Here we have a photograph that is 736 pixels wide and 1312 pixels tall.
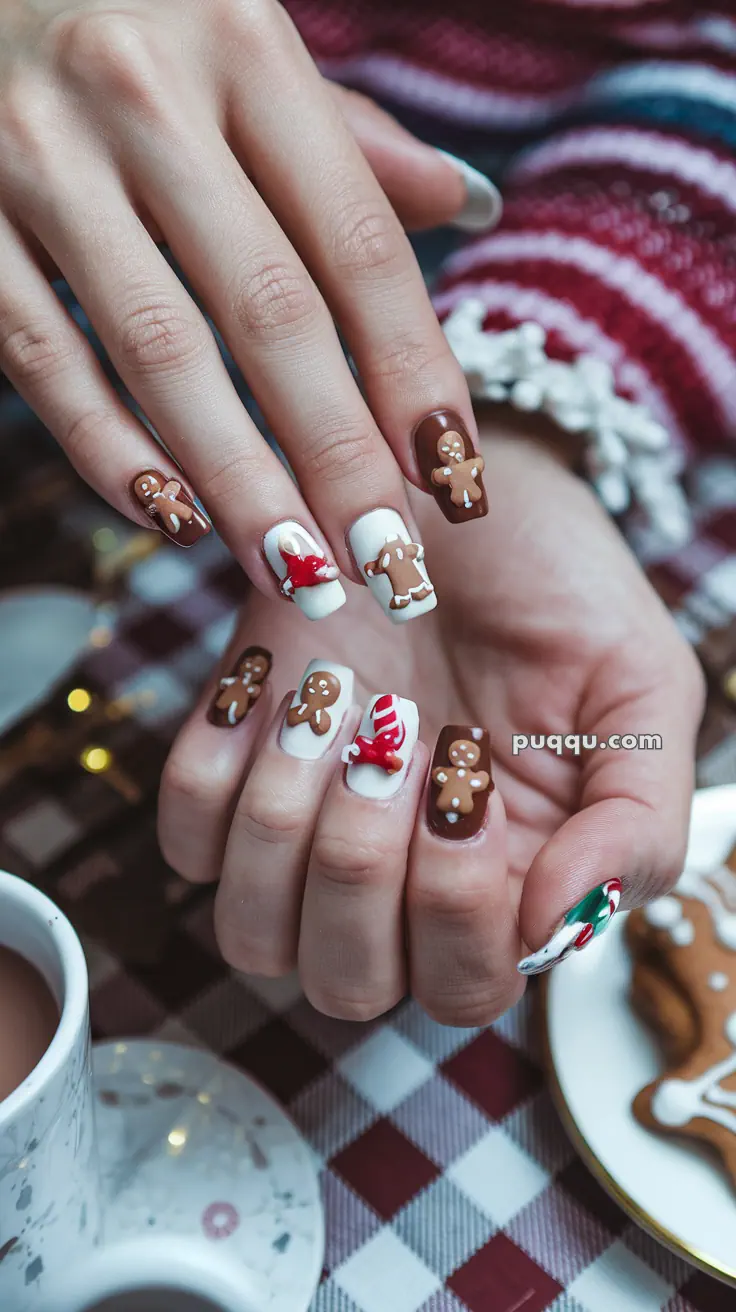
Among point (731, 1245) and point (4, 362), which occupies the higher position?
point (4, 362)

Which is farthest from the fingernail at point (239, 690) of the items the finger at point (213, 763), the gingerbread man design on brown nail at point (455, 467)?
the gingerbread man design on brown nail at point (455, 467)

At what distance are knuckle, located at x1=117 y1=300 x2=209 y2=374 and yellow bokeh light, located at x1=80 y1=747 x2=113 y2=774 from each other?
0.20 meters

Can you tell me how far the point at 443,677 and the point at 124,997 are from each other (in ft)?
0.61

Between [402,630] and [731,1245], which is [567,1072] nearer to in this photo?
[731,1245]

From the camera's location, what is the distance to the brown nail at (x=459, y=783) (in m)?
0.39

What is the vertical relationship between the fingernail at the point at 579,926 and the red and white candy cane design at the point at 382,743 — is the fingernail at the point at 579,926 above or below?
below

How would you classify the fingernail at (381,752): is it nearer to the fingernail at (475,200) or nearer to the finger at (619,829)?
the finger at (619,829)

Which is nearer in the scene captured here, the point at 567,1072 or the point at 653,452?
the point at 567,1072

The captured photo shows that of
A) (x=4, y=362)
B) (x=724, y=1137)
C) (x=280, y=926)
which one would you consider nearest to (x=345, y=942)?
(x=280, y=926)

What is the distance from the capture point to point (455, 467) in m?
0.41

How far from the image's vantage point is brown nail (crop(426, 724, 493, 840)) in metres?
0.39

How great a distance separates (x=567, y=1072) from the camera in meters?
0.40

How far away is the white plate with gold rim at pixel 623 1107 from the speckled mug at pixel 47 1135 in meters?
0.17

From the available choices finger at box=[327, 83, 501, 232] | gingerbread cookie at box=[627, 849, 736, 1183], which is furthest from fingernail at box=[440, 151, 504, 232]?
gingerbread cookie at box=[627, 849, 736, 1183]
